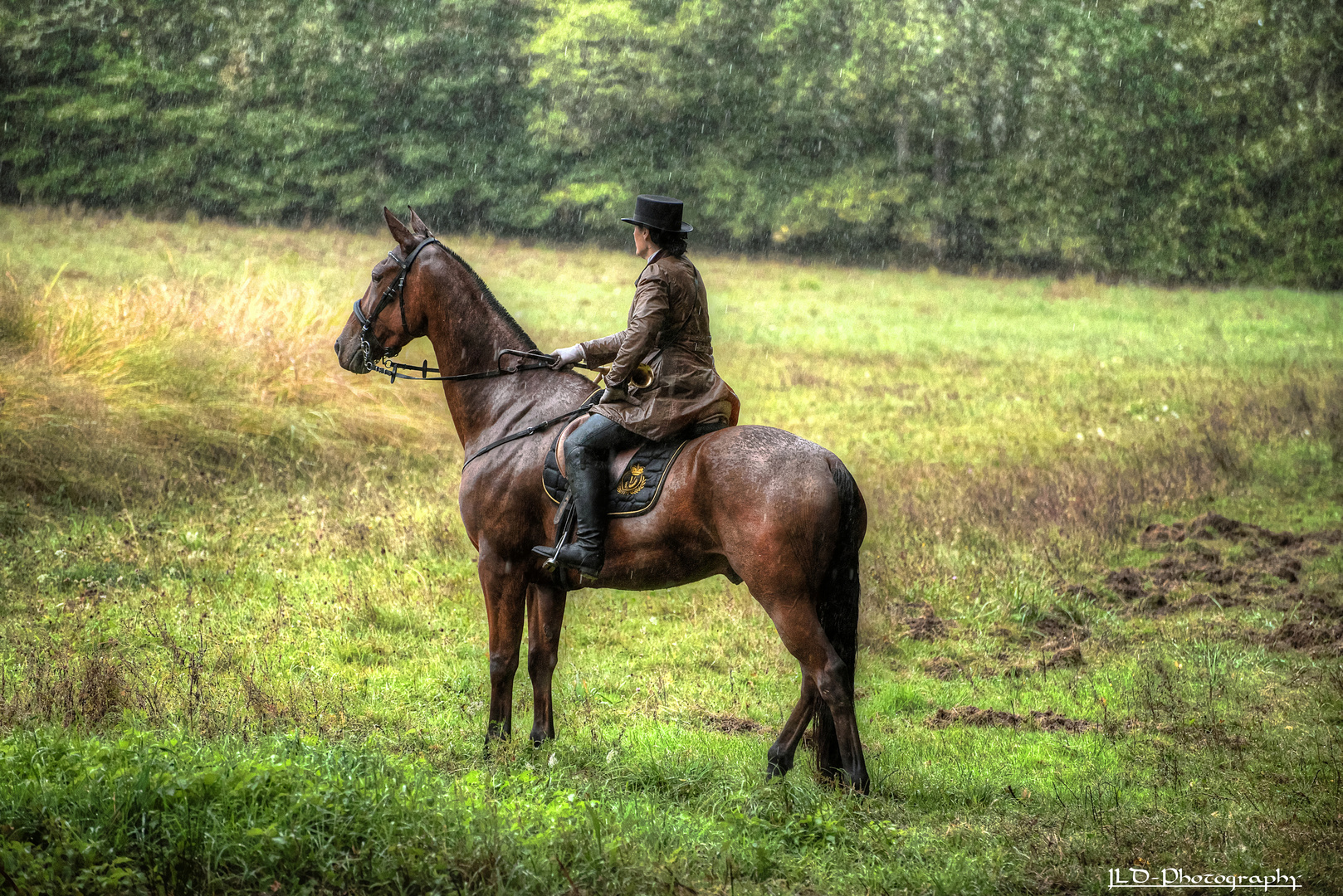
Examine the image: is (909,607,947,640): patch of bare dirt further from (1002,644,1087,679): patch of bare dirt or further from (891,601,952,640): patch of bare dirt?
(1002,644,1087,679): patch of bare dirt

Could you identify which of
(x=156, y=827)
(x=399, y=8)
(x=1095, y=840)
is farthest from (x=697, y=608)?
(x=399, y=8)

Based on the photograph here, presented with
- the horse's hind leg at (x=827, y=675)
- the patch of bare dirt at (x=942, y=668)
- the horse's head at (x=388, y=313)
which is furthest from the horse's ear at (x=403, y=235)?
the patch of bare dirt at (x=942, y=668)

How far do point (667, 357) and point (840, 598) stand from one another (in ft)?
5.05

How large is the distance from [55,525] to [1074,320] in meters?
23.7

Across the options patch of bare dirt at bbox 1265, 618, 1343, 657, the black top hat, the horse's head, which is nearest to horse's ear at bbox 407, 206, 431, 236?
the horse's head

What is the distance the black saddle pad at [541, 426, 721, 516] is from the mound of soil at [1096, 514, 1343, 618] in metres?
5.05

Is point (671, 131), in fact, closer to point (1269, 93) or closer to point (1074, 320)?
point (1074, 320)

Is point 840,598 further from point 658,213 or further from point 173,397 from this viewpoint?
point 173,397

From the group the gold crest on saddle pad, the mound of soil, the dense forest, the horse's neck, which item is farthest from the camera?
the dense forest

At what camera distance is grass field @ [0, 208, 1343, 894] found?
14.2 ft

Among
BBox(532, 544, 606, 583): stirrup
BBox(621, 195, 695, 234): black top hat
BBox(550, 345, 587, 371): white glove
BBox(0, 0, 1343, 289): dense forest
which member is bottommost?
BBox(532, 544, 606, 583): stirrup

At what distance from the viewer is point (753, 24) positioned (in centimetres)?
3997

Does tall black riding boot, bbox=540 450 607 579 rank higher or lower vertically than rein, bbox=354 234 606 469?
lower

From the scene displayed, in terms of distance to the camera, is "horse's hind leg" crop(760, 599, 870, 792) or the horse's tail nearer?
"horse's hind leg" crop(760, 599, 870, 792)
